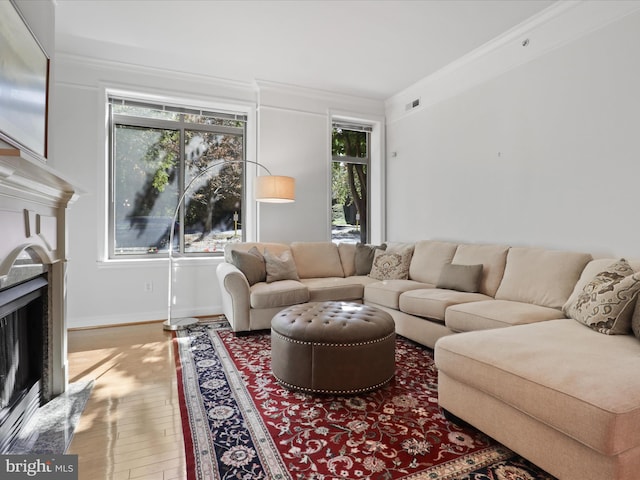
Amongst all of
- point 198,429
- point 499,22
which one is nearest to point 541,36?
point 499,22

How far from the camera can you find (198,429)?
1.89 metres

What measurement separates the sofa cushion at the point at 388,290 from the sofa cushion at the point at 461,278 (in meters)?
0.23

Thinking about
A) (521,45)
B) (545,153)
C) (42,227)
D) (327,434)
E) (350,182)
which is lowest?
(327,434)

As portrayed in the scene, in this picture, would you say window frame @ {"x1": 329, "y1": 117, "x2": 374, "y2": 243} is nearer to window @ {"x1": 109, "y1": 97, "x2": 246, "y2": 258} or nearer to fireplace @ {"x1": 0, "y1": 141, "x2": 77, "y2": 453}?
window @ {"x1": 109, "y1": 97, "x2": 246, "y2": 258}

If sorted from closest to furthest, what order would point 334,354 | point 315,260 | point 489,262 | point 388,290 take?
point 334,354
point 489,262
point 388,290
point 315,260

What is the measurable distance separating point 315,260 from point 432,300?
171cm

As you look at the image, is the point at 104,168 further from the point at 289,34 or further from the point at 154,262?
the point at 289,34

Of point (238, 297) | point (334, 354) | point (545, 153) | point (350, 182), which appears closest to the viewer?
point (334, 354)

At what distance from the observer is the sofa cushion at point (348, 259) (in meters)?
4.50

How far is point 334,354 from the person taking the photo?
85.6 inches

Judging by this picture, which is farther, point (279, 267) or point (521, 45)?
point (279, 267)

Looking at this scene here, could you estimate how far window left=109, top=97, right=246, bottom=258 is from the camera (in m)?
4.24

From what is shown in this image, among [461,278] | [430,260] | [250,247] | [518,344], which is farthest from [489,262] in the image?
[250,247]

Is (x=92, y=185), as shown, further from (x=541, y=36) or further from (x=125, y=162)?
(x=541, y=36)
